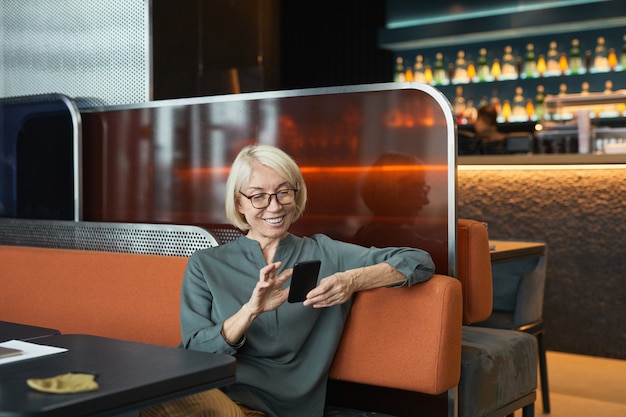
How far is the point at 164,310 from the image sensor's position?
2.79 meters

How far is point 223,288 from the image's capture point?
2.27m

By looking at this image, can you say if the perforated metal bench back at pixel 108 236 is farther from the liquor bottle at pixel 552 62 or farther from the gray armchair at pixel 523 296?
the liquor bottle at pixel 552 62

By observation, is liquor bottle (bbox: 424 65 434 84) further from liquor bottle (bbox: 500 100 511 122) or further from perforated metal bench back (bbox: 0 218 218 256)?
perforated metal bench back (bbox: 0 218 218 256)

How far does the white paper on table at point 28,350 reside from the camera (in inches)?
69.5

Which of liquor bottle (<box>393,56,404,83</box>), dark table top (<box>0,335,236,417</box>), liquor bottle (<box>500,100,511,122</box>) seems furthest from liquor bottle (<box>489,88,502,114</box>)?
dark table top (<box>0,335,236,417</box>)

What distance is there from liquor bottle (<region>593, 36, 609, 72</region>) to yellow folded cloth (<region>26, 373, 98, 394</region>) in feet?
20.3

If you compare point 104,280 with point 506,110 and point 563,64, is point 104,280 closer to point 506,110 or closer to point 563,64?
point 506,110

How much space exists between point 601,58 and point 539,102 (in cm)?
61

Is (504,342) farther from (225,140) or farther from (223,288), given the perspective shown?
(225,140)

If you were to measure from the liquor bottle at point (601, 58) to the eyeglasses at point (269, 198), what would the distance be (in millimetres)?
5230

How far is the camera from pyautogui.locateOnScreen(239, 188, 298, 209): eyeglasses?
229 centimetres

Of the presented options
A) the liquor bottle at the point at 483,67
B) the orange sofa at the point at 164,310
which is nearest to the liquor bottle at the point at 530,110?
the liquor bottle at the point at 483,67

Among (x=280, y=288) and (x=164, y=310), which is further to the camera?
(x=164, y=310)

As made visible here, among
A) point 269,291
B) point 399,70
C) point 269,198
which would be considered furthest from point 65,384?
point 399,70
